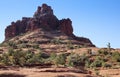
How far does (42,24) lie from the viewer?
5064 inches

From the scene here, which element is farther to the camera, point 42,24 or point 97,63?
point 42,24

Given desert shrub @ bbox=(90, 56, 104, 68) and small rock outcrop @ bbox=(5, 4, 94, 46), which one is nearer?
desert shrub @ bbox=(90, 56, 104, 68)

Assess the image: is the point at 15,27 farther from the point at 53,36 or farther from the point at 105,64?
the point at 105,64

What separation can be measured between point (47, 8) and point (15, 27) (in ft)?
51.7

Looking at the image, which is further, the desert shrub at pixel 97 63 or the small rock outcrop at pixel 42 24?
the small rock outcrop at pixel 42 24

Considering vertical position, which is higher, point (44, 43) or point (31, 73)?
point (44, 43)

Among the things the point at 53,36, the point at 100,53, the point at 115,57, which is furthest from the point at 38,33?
the point at 115,57

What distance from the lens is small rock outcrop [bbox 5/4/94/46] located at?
424 ft

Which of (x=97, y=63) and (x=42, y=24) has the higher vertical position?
(x=42, y=24)

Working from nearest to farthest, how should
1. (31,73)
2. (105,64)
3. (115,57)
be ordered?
(31,73) < (105,64) < (115,57)

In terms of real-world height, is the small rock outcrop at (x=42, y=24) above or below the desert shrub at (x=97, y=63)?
Answer: above

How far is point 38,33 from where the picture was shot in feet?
405

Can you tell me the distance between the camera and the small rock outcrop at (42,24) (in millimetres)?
129125

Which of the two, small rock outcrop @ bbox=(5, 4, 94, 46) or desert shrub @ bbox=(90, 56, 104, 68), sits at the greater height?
small rock outcrop @ bbox=(5, 4, 94, 46)
